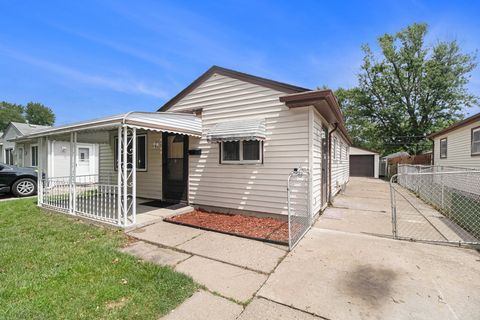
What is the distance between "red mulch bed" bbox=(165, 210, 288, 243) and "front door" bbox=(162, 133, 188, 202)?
1.15 meters

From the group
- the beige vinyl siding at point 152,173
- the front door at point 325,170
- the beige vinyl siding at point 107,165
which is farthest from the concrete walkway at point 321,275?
the beige vinyl siding at point 107,165

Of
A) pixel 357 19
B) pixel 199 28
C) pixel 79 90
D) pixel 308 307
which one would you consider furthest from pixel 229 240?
pixel 79 90

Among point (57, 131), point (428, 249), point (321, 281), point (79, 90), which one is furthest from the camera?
point (79, 90)

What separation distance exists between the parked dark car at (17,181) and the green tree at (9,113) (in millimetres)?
61366

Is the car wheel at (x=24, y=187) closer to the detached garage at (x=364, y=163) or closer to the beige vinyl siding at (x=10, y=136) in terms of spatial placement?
the beige vinyl siding at (x=10, y=136)

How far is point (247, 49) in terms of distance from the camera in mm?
10609

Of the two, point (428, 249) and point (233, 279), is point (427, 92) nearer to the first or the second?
point (428, 249)

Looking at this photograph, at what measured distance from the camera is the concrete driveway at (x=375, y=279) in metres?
2.50

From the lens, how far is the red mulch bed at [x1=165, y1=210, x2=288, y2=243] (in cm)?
476

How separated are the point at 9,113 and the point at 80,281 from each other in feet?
250

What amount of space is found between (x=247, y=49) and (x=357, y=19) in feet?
14.9

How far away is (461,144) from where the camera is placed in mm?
11219

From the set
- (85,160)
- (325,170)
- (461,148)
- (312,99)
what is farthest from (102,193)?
(461,148)

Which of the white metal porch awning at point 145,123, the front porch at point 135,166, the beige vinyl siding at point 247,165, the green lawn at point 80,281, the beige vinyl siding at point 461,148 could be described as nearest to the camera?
the green lawn at point 80,281
